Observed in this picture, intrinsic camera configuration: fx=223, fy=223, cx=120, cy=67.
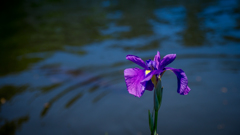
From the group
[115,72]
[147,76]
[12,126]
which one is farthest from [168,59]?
[115,72]

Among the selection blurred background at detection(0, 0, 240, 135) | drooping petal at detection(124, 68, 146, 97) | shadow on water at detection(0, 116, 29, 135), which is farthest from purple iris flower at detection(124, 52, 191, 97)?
shadow on water at detection(0, 116, 29, 135)

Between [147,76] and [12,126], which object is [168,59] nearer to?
[147,76]

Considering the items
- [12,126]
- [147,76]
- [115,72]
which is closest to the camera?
[147,76]

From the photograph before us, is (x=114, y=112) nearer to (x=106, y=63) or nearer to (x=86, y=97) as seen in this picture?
(x=86, y=97)

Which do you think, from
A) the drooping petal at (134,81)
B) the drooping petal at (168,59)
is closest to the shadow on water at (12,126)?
the drooping petal at (134,81)

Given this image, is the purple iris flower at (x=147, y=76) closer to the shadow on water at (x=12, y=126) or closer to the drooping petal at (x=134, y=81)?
the drooping petal at (x=134, y=81)
